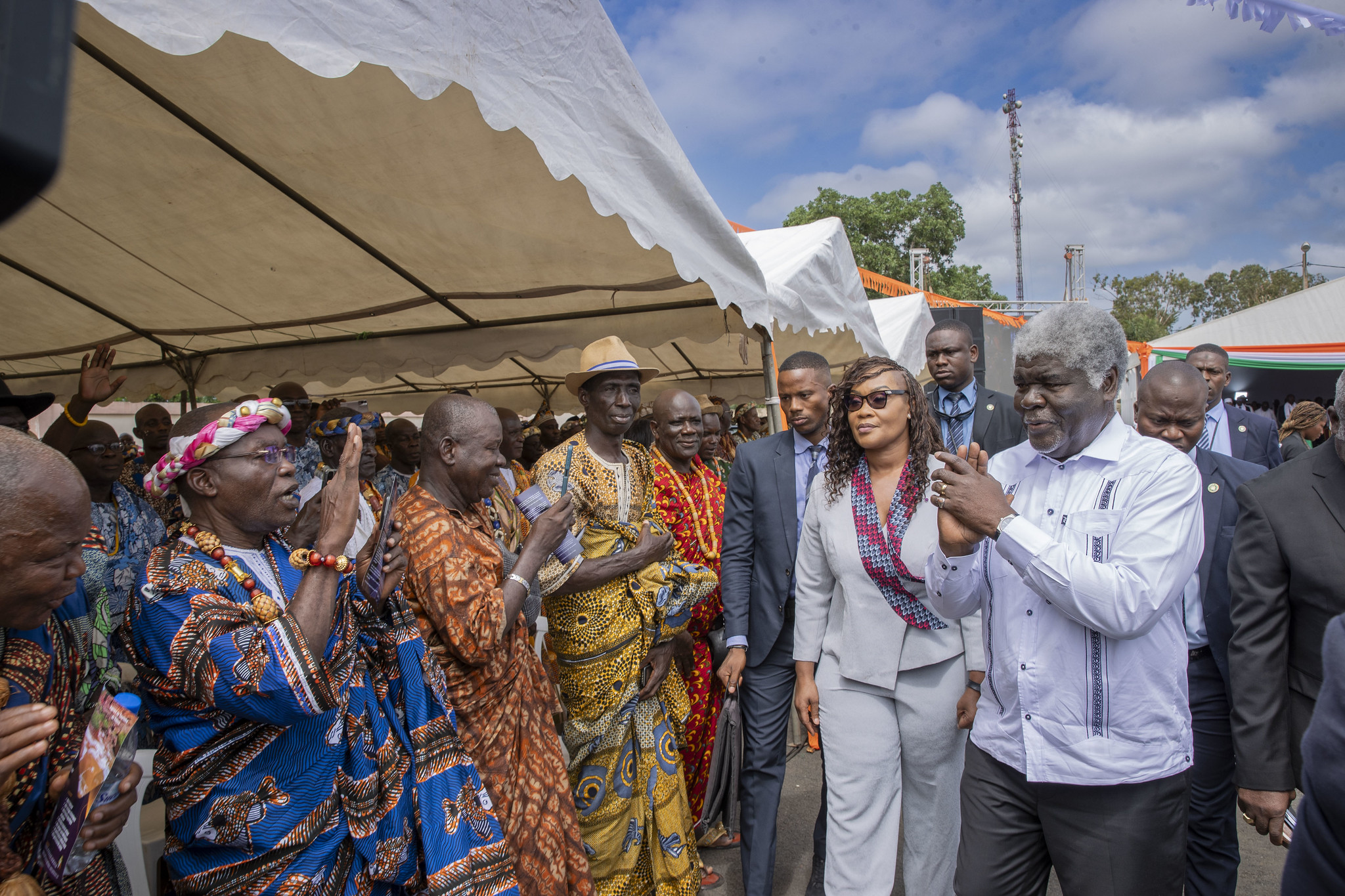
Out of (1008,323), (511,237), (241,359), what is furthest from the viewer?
(1008,323)

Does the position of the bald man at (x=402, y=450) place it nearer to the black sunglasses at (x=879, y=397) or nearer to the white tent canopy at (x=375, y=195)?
the white tent canopy at (x=375, y=195)

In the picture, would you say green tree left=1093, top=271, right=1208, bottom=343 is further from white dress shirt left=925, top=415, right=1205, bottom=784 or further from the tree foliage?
white dress shirt left=925, top=415, right=1205, bottom=784

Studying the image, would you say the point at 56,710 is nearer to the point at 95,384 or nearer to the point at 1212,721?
the point at 95,384

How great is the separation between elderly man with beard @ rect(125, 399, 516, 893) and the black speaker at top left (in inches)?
60.1

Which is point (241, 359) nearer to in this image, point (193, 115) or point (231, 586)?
point (193, 115)

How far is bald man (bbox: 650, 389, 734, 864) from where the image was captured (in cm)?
365

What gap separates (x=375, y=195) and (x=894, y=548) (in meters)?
2.95

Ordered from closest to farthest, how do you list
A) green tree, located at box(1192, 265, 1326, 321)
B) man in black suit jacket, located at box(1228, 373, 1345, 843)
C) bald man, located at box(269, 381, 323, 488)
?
man in black suit jacket, located at box(1228, 373, 1345, 843)
bald man, located at box(269, 381, 323, 488)
green tree, located at box(1192, 265, 1326, 321)

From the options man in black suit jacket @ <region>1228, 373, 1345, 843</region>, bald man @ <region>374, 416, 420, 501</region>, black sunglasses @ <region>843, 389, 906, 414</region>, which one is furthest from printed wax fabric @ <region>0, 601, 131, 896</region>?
bald man @ <region>374, 416, 420, 501</region>

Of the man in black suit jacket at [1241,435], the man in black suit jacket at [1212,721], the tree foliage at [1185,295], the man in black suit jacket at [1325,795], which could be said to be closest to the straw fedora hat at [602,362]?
the man in black suit jacket at [1212,721]

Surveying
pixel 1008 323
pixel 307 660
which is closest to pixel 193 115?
pixel 307 660

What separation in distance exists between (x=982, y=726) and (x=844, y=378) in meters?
1.32

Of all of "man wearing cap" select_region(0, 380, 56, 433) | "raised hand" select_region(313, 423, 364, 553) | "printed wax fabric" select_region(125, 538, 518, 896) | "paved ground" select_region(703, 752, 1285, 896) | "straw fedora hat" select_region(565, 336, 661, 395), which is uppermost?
"straw fedora hat" select_region(565, 336, 661, 395)

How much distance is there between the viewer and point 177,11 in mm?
1889
